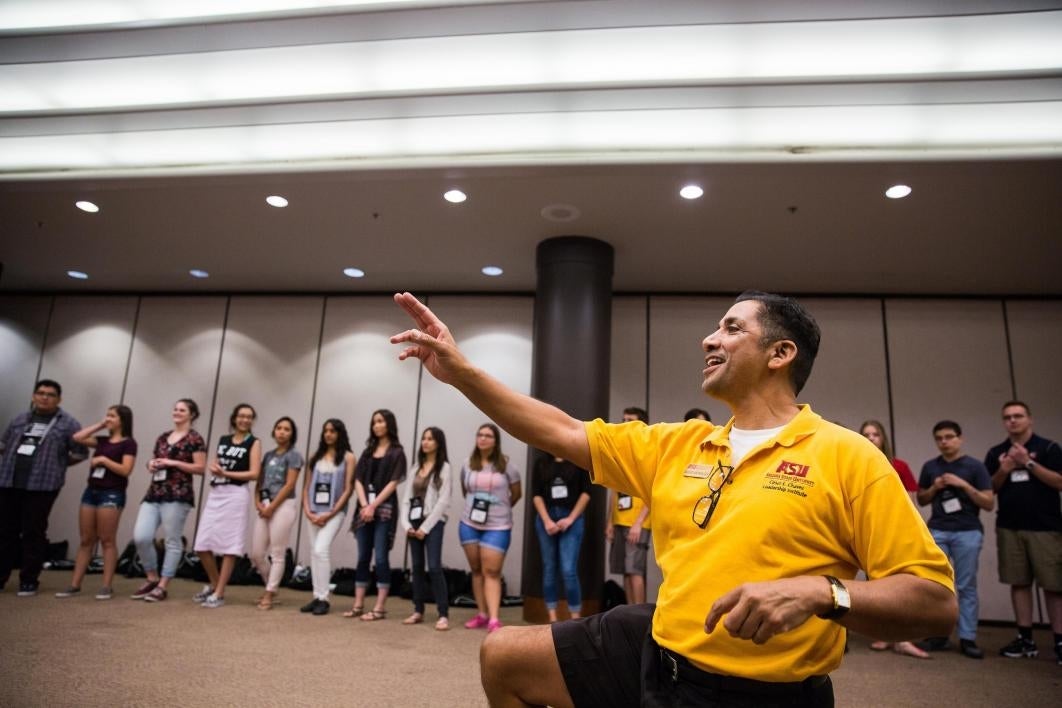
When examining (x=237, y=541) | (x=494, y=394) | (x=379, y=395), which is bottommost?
(x=237, y=541)

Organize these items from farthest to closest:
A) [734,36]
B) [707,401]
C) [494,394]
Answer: [707,401]
[734,36]
[494,394]

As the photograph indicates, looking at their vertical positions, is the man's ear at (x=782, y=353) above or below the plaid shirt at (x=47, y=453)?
above

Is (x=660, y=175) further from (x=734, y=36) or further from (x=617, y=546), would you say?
(x=617, y=546)

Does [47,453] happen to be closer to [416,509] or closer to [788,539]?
[416,509]

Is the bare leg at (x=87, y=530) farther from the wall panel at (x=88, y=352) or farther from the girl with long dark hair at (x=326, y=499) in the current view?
the wall panel at (x=88, y=352)

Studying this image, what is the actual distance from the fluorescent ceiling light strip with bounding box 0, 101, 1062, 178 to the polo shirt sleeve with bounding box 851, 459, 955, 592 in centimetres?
355

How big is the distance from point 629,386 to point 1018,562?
142 inches

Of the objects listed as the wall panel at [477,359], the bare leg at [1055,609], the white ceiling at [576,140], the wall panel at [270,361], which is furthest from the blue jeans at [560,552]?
the wall panel at [270,361]

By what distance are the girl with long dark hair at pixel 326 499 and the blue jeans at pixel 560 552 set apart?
1612 millimetres

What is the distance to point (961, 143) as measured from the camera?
4273mm

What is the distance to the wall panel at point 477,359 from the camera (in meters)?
6.96

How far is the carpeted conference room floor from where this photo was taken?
2.77m

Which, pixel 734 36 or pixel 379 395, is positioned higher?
pixel 734 36

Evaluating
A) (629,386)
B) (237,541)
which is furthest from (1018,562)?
(237,541)
